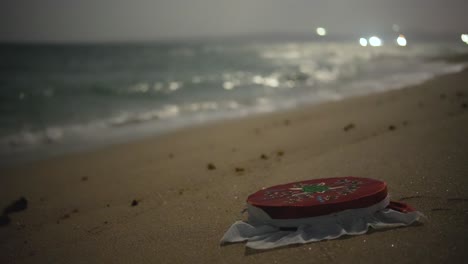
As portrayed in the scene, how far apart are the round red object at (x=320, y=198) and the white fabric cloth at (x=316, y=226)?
0.11 ft

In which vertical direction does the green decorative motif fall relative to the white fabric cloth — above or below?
above

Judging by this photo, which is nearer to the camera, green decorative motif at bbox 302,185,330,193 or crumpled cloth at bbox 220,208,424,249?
crumpled cloth at bbox 220,208,424,249

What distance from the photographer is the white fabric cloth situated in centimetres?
205

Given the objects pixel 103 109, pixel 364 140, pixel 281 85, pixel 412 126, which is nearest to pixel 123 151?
pixel 364 140

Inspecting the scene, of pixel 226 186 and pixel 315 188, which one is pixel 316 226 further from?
pixel 226 186

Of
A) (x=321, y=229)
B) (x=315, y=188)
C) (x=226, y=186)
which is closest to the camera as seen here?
(x=321, y=229)

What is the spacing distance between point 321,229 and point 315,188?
0.36 m

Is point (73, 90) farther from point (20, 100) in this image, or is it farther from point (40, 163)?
point (40, 163)

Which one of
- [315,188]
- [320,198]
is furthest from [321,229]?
[315,188]

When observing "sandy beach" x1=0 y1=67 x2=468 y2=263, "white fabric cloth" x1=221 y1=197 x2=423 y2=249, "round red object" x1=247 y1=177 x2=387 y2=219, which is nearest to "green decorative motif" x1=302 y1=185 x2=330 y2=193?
"round red object" x1=247 y1=177 x2=387 y2=219

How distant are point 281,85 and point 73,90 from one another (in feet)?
27.2

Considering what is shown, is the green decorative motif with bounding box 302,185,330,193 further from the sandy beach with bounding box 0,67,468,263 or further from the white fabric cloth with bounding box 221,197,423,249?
the sandy beach with bounding box 0,67,468,263

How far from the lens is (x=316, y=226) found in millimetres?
2111

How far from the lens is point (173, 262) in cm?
209
